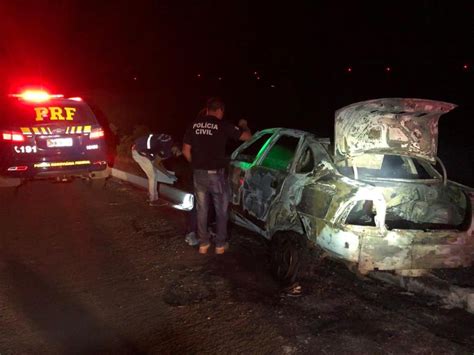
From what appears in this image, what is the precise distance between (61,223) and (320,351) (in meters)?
4.71

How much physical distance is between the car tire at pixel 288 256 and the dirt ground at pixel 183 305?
0.16 meters

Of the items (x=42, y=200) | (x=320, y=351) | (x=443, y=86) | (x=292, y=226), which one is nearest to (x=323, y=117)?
(x=443, y=86)

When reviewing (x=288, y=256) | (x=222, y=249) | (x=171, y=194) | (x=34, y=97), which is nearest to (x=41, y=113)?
(x=34, y=97)

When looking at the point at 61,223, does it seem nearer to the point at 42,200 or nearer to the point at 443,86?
the point at 42,200

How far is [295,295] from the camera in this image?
493cm

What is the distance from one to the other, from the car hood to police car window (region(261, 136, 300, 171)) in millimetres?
778

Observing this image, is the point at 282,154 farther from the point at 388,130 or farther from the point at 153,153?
the point at 153,153

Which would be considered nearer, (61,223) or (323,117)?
(61,223)

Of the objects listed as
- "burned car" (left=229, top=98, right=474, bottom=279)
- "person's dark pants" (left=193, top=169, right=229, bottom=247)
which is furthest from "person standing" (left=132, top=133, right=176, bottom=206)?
"burned car" (left=229, top=98, right=474, bottom=279)

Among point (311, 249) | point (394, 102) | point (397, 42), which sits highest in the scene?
point (397, 42)

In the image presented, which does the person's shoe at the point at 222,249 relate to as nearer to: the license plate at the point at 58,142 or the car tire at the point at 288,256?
the car tire at the point at 288,256

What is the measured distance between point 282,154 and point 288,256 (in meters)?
1.25

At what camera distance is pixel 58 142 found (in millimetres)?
8719

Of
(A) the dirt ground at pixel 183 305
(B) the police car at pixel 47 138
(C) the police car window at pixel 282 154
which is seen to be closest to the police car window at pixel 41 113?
(B) the police car at pixel 47 138
